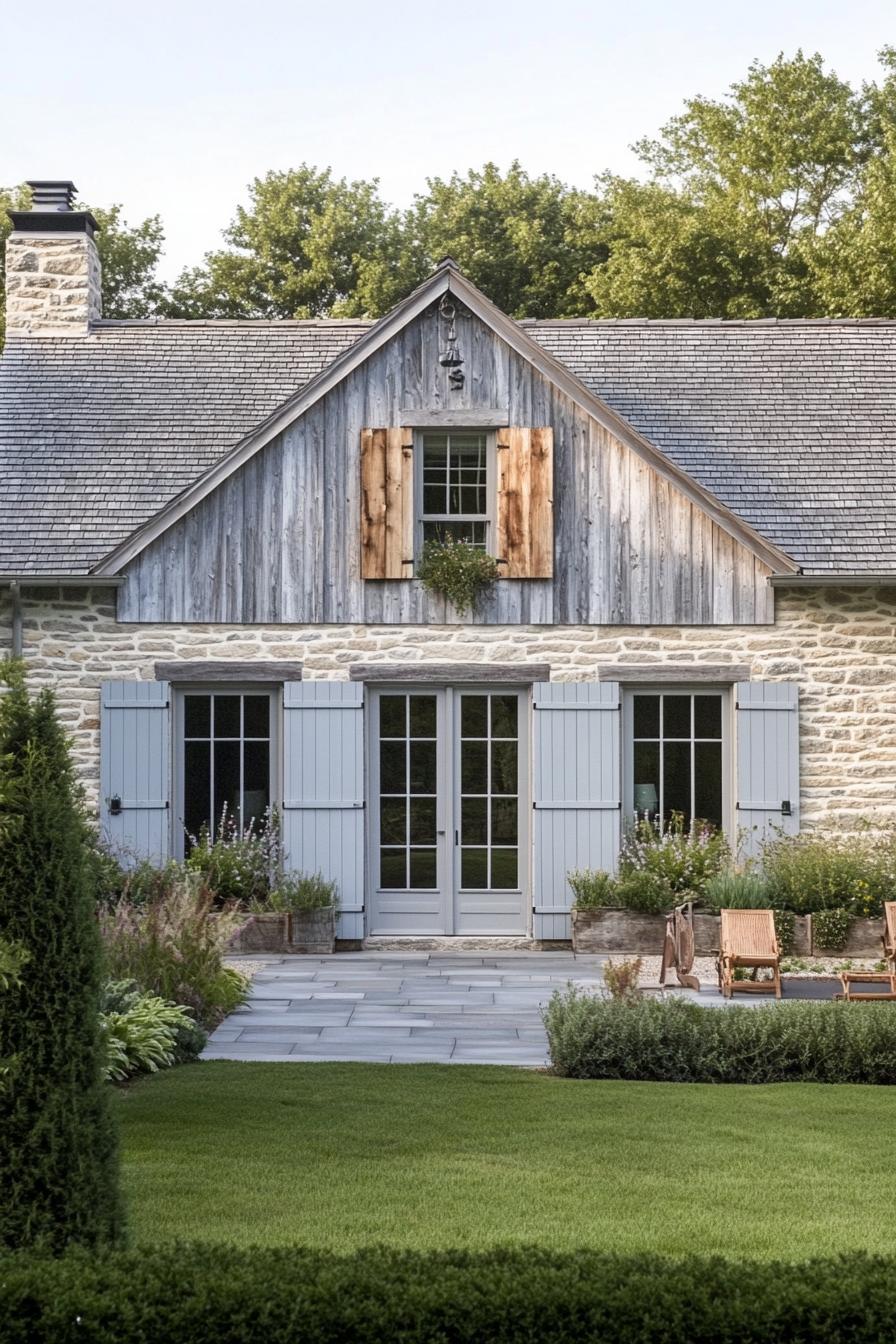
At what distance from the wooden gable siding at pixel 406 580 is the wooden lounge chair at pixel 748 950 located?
356 cm

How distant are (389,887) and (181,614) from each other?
296 centimetres

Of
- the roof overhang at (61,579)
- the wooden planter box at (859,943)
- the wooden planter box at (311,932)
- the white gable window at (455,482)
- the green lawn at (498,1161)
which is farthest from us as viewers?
the white gable window at (455,482)

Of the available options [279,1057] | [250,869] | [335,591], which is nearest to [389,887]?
[250,869]

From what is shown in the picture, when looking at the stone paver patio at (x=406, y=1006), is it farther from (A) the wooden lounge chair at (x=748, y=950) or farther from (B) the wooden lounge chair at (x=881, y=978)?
(B) the wooden lounge chair at (x=881, y=978)

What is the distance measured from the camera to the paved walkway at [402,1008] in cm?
889

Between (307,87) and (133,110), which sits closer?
(133,110)

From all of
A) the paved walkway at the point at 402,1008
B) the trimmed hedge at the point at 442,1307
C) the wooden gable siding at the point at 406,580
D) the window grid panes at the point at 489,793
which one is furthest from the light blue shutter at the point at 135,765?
the trimmed hedge at the point at 442,1307

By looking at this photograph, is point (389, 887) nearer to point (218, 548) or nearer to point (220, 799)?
point (220, 799)

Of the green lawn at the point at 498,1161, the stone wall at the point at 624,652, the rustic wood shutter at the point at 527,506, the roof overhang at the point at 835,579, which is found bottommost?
the green lawn at the point at 498,1161

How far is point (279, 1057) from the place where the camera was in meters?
8.66

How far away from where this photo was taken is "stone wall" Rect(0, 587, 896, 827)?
13.7 metres

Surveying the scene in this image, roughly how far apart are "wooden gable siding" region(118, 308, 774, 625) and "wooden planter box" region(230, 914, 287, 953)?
2.53 metres

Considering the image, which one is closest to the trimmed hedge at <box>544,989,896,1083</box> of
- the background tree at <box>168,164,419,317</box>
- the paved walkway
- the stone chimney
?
the paved walkway

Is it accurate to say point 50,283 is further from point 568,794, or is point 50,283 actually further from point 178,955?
point 178,955
